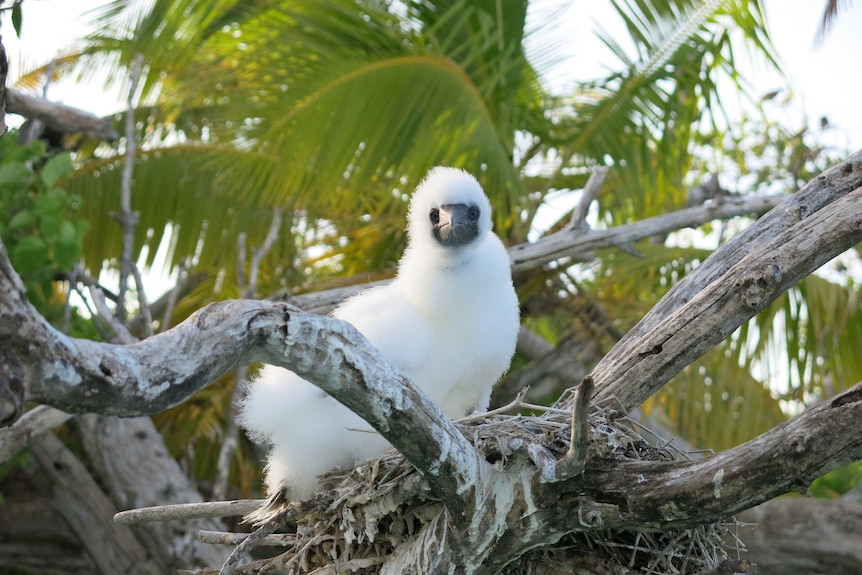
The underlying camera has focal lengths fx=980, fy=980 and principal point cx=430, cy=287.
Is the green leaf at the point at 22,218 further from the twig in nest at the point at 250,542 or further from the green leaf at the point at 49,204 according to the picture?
the twig in nest at the point at 250,542

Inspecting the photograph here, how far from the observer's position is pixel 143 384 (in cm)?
198

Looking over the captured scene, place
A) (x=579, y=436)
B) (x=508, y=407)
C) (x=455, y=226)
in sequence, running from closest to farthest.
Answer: (x=579, y=436) → (x=508, y=407) → (x=455, y=226)

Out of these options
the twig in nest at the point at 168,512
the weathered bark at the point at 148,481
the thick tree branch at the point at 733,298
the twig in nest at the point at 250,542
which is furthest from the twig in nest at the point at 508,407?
the weathered bark at the point at 148,481

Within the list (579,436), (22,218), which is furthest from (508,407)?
(22,218)

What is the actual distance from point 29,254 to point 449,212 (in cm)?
225

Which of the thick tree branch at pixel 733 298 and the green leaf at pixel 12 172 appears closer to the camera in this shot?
the thick tree branch at pixel 733 298

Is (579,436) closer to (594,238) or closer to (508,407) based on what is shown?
(508,407)

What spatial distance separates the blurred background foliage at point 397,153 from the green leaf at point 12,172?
1.21 meters

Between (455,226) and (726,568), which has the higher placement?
(455,226)

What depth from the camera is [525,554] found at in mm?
3154

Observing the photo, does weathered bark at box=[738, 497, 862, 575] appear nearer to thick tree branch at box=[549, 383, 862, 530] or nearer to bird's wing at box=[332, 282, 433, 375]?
bird's wing at box=[332, 282, 433, 375]

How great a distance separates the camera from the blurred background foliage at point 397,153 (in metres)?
6.60

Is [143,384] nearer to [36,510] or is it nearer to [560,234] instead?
[560,234]

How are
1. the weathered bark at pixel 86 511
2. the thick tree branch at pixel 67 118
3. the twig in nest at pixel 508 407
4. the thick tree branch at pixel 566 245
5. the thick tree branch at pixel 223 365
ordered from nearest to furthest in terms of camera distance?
the thick tree branch at pixel 223 365
the twig in nest at pixel 508 407
the thick tree branch at pixel 67 118
the thick tree branch at pixel 566 245
the weathered bark at pixel 86 511
